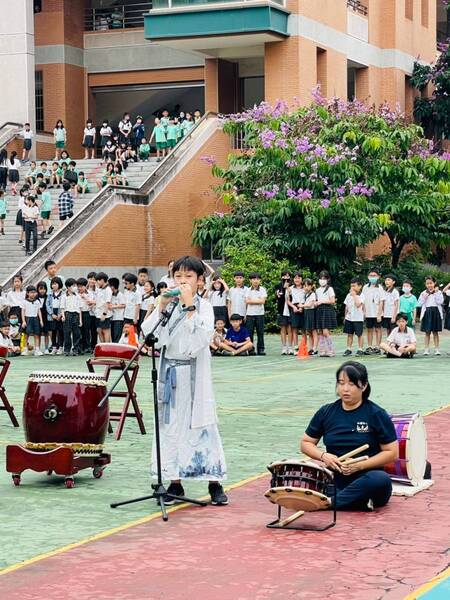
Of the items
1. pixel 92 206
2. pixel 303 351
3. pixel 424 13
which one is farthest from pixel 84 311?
pixel 424 13

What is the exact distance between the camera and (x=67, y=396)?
10.7m

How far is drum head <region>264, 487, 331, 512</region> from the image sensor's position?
8727 mm

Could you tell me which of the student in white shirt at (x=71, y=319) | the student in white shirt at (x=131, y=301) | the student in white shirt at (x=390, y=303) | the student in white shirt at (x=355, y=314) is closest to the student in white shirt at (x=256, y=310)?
the student in white shirt at (x=355, y=314)

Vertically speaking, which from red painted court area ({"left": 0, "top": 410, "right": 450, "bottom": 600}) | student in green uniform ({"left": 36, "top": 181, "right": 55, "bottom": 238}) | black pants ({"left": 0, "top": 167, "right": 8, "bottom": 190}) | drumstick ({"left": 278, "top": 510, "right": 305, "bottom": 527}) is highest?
black pants ({"left": 0, "top": 167, "right": 8, "bottom": 190})

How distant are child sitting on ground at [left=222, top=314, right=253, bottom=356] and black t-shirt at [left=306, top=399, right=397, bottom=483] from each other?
15.1 meters

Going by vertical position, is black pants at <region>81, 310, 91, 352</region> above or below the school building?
below

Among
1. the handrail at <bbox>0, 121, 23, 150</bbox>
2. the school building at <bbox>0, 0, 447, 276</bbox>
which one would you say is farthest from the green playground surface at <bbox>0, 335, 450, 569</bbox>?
the handrail at <bbox>0, 121, 23, 150</bbox>

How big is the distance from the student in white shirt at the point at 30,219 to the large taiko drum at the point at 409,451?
2157 centimetres

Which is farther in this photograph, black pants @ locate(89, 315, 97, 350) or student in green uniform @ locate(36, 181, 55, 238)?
student in green uniform @ locate(36, 181, 55, 238)

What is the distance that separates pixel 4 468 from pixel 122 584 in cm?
435

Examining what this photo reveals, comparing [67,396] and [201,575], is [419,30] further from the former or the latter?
[201,575]

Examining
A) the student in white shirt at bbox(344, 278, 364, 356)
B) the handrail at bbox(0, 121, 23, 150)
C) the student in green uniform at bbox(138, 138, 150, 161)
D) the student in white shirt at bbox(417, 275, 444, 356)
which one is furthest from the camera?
the handrail at bbox(0, 121, 23, 150)

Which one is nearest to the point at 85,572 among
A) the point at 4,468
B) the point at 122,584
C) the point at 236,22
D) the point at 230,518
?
the point at 122,584

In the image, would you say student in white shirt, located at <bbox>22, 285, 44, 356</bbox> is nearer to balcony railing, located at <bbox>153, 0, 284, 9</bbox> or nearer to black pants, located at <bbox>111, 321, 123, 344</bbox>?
black pants, located at <bbox>111, 321, 123, 344</bbox>
